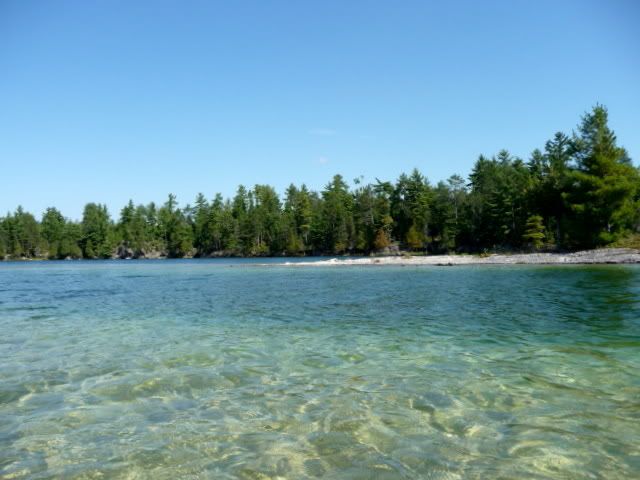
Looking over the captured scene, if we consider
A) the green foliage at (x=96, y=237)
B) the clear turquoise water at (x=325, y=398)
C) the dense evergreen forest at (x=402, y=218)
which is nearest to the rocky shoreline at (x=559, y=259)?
the dense evergreen forest at (x=402, y=218)

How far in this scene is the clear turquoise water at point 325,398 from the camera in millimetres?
4699

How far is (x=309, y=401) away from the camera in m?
6.68

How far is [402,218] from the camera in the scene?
105 meters

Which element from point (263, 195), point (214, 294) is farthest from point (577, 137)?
point (263, 195)

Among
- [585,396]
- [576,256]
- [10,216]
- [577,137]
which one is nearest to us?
[585,396]

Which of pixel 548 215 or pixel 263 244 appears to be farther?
pixel 263 244

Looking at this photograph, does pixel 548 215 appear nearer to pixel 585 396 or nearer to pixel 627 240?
pixel 627 240

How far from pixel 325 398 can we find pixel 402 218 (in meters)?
101

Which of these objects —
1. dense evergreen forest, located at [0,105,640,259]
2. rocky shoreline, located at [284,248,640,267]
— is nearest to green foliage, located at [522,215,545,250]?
dense evergreen forest, located at [0,105,640,259]

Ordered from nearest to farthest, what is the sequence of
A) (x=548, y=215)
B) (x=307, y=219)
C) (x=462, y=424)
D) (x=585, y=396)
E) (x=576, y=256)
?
1. (x=462, y=424)
2. (x=585, y=396)
3. (x=576, y=256)
4. (x=548, y=215)
5. (x=307, y=219)

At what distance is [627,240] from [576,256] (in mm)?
8834

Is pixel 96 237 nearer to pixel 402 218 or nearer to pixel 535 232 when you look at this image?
pixel 402 218

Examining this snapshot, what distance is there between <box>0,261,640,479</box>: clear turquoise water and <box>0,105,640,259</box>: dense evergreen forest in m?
50.0

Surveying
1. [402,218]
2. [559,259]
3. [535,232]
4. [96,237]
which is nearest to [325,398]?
[559,259]
